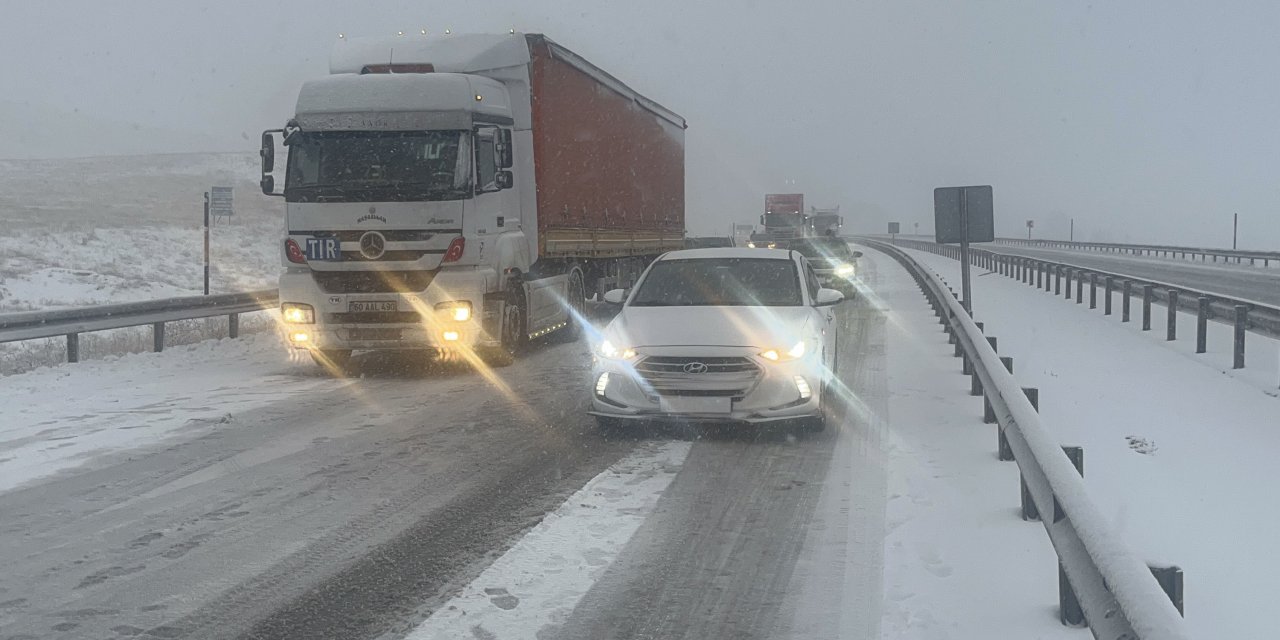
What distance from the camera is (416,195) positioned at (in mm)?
12250

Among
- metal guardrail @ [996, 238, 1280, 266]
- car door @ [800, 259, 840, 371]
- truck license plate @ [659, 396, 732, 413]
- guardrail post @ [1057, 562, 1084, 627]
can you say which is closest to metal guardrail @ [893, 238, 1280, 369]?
car door @ [800, 259, 840, 371]

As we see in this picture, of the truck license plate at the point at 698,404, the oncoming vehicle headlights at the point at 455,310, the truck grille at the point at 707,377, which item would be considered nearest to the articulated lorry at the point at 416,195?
the oncoming vehicle headlights at the point at 455,310

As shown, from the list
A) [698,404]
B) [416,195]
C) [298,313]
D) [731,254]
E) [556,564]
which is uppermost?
[416,195]

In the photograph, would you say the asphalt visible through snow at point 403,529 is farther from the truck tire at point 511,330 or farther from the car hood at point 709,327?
the truck tire at point 511,330

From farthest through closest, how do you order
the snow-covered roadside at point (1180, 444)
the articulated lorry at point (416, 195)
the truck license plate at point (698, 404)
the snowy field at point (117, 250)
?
the snowy field at point (117, 250)
the articulated lorry at point (416, 195)
the truck license plate at point (698, 404)
the snow-covered roadside at point (1180, 444)

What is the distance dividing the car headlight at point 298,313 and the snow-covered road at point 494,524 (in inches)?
69.6

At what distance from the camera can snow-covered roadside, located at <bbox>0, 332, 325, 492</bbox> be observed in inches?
332

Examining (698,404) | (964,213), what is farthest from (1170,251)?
(698,404)

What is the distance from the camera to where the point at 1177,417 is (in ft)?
33.3

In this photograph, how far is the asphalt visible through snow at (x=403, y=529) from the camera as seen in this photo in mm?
4770

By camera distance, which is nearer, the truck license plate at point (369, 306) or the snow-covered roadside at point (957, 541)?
the snow-covered roadside at point (957, 541)

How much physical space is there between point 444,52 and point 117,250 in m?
30.8

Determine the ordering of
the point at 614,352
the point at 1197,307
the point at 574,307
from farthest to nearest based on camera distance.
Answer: the point at 574,307 → the point at 1197,307 → the point at 614,352

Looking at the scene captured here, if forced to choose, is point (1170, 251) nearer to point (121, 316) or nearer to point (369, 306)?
point (369, 306)
